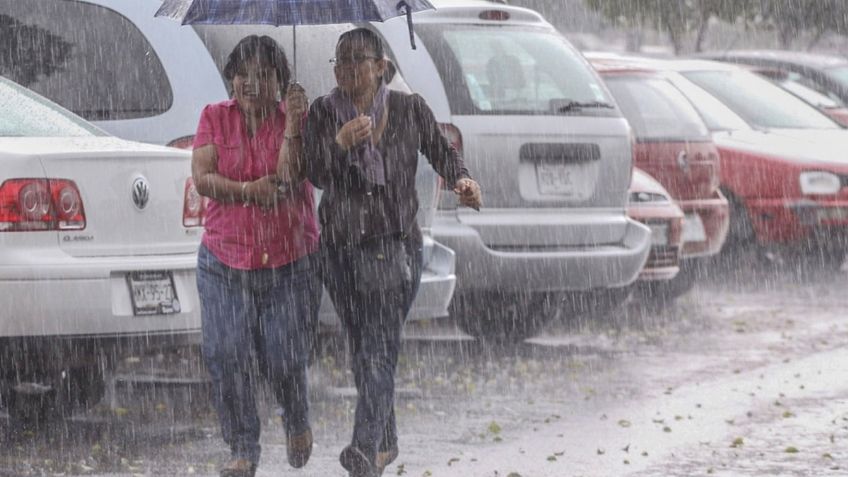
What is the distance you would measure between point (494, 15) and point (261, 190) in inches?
167

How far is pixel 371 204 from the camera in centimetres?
634

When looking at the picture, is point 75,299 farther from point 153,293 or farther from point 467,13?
point 467,13

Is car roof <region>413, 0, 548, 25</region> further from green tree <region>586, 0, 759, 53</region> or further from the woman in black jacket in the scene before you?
green tree <region>586, 0, 759, 53</region>

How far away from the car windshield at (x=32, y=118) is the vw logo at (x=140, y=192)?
0.53 metres

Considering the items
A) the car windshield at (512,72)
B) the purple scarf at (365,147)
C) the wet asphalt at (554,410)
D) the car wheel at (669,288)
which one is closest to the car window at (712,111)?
the car wheel at (669,288)

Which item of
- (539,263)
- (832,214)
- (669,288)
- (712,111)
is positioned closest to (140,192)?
(539,263)

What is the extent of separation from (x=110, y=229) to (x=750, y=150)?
26.0 ft

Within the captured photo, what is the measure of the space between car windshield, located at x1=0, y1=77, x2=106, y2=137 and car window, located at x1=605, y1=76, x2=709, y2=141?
5.21 metres

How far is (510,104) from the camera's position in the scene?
9742 mm

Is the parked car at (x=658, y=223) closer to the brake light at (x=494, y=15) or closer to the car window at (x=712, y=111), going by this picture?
the brake light at (x=494, y=15)

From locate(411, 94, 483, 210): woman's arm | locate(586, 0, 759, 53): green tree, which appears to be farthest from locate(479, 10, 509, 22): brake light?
locate(586, 0, 759, 53): green tree

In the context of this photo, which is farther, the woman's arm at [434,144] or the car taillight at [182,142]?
the car taillight at [182,142]

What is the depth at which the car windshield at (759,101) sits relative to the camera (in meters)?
14.7

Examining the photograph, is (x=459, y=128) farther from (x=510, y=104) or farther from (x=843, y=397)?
(x=843, y=397)
